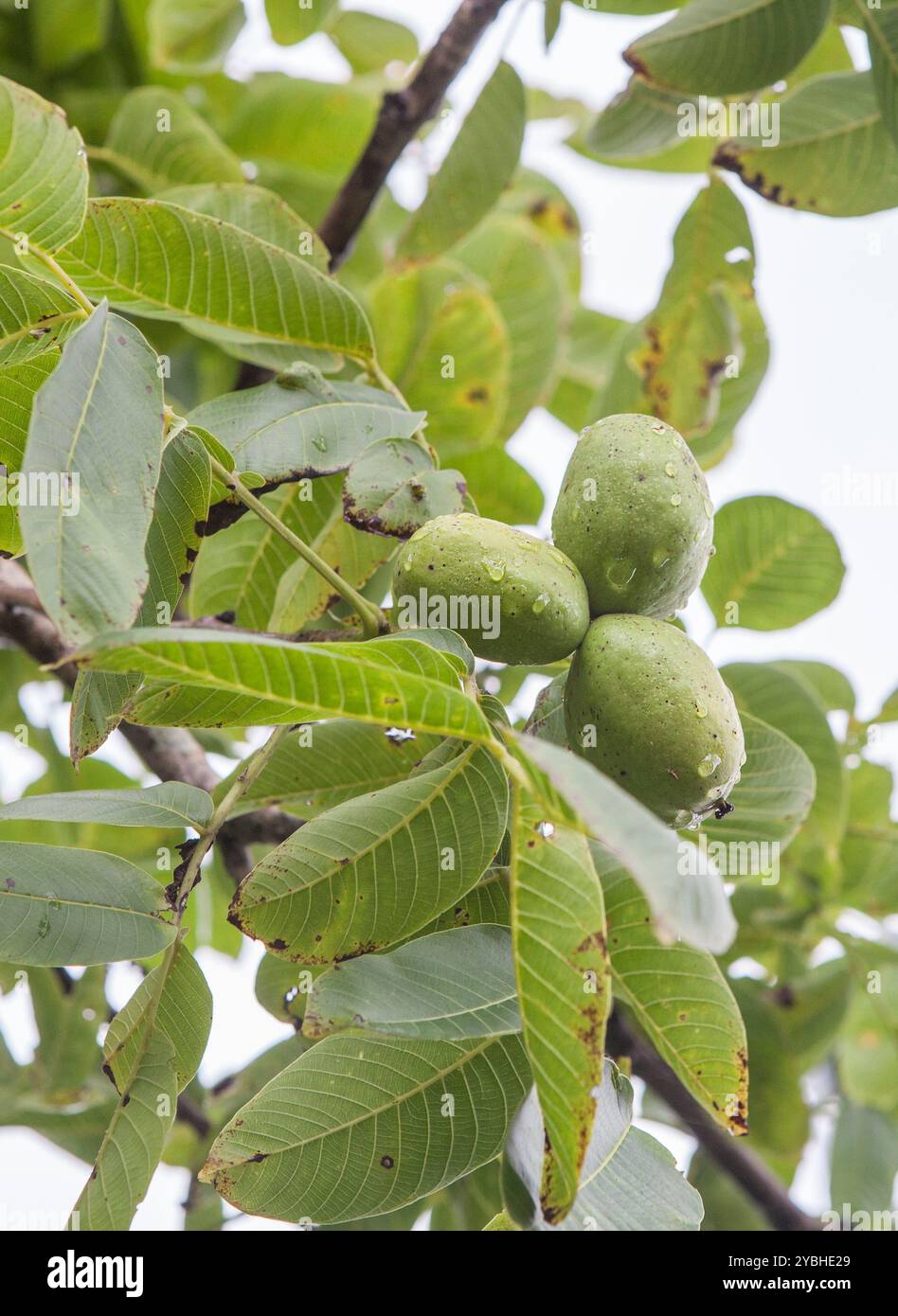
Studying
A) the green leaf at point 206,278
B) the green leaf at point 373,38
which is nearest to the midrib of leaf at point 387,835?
the green leaf at point 206,278

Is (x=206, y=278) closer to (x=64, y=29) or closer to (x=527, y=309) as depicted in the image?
(x=527, y=309)

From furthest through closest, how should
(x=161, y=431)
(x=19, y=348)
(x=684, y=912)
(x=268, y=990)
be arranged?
(x=268, y=990)
(x=19, y=348)
(x=161, y=431)
(x=684, y=912)

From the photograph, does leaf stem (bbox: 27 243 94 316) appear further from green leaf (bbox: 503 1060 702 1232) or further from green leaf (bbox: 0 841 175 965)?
green leaf (bbox: 503 1060 702 1232)

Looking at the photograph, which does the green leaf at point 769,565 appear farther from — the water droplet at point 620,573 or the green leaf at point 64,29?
the green leaf at point 64,29

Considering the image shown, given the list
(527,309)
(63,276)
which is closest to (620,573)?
(63,276)

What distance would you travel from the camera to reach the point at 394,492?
0.94 metres

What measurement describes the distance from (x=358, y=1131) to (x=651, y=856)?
409mm

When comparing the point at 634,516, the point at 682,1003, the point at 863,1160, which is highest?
the point at 634,516

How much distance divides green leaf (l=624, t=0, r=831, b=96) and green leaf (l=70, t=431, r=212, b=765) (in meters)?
0.66

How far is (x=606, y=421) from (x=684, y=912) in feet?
1.75

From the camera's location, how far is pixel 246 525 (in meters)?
1.17

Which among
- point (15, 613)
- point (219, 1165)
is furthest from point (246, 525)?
point (219, 1165)
